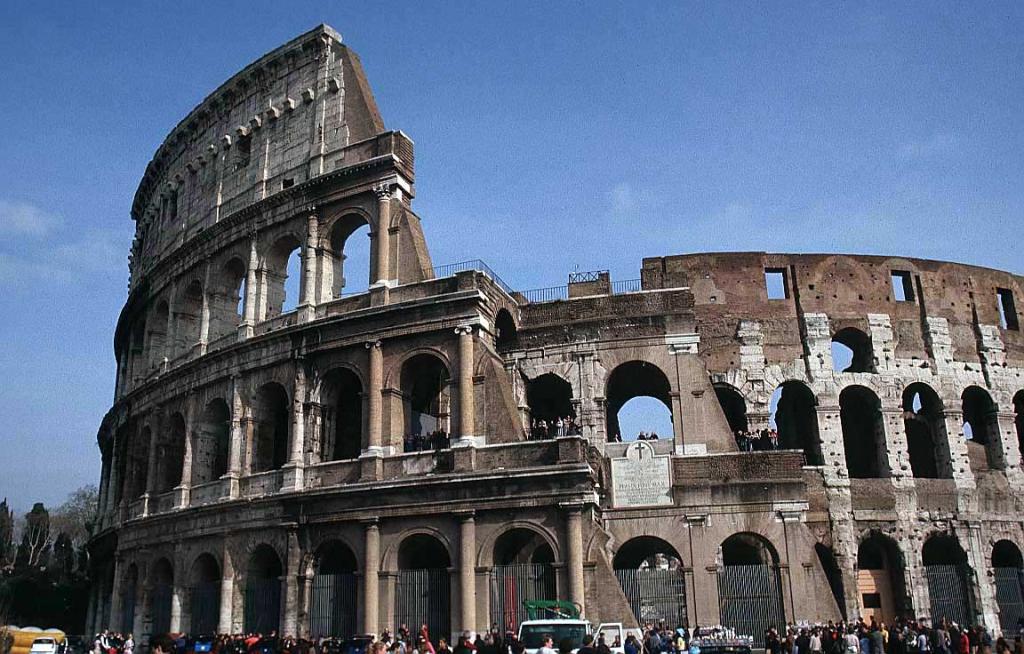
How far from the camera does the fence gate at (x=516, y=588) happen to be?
68.3 feet

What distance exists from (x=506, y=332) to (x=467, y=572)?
299 inches

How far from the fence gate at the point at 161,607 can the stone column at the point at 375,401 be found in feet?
28.3

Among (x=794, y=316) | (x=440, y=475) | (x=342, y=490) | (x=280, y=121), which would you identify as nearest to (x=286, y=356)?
(x=342, y=490)

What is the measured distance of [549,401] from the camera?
28875 mm

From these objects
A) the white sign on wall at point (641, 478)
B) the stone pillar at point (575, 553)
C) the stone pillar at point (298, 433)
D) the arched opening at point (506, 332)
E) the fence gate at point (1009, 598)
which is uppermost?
the arched opening at point (506, 332)

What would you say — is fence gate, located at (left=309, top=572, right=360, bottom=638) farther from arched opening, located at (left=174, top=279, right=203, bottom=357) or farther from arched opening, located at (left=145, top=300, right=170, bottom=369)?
arched opening, located at (left=145, top=300, right=170, bottom=369)

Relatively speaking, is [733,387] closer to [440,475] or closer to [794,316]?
[794,316]

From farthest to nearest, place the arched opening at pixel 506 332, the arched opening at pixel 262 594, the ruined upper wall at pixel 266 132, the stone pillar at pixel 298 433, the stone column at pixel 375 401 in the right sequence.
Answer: the ruined upper wall at pixel 266 132 → the arched opening at pixel 506 332 → the stone pillar at pixel 298 433 → the arched opening at pixel 262 594 → the stone column at pixel 375 401

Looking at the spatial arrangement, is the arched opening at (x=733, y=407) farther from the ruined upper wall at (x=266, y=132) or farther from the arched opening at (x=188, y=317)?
the arched opening at (x=188, y=317)

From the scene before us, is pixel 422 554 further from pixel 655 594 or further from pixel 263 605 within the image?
pixel 655 594

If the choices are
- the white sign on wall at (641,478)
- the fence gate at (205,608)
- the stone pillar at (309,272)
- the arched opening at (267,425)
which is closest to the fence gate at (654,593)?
the white sign on wall at (641,478)

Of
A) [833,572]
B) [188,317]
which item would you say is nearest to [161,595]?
[188,317]

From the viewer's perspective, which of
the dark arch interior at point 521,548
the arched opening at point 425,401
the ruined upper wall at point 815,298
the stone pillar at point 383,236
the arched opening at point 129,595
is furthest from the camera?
the arched opening at point 129,595

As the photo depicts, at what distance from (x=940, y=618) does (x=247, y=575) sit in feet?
60.3
